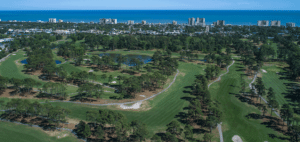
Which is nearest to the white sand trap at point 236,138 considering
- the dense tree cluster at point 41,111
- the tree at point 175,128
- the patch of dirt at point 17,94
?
the tree at point 175,128

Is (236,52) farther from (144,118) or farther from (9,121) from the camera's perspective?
(9,121)

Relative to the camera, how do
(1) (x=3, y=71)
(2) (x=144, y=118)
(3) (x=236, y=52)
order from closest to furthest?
1. (2) (x=144, y=118)
2. (1) (x=3, y=71)
3. (3) (x=236, y=52)

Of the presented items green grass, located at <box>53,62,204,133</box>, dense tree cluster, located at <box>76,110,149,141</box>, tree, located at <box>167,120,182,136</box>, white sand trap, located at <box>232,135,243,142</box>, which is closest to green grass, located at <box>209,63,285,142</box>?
white sand trap, located at <box>232,135,243,142</box>

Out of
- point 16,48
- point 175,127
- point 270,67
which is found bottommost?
point 175,127

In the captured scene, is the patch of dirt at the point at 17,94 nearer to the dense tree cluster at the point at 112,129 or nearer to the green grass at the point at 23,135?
the green grass at the point at 23,135

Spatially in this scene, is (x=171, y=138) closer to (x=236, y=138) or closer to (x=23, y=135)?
(x=236, y=138)

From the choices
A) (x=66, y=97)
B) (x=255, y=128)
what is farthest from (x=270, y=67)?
(x=66, y=97)
